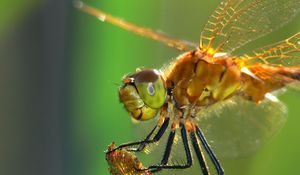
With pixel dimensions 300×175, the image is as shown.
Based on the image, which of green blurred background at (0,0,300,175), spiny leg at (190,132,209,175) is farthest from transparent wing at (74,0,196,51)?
green blurred background at (0,0,300,175)

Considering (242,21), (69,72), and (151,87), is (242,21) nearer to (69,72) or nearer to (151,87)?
(151,87)

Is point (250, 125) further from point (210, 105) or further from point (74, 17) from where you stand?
point (74, 17)

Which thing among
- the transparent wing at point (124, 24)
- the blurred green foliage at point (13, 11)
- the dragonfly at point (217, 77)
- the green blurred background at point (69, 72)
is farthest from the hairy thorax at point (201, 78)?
the blurred green foliage at point (13, 11)

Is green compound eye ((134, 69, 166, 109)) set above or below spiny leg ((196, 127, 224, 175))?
above

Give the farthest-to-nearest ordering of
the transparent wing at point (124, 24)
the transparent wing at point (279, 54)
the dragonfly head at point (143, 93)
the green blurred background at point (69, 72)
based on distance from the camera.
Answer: the green blurred background at point (69, 72) → the transparent wing at point (279, 54) → the dragonfly head at point (143, 93) → the transparent wing at point (124, 24)

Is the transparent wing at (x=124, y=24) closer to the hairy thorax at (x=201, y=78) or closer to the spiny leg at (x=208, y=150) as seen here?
the hairy thorax at (x=201, y=78)

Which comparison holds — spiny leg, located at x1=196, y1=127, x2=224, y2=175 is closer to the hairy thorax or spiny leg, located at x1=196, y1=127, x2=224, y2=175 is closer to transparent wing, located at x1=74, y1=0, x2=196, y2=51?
the hairy thorax

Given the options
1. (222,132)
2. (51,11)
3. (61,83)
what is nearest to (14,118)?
(61,83)
